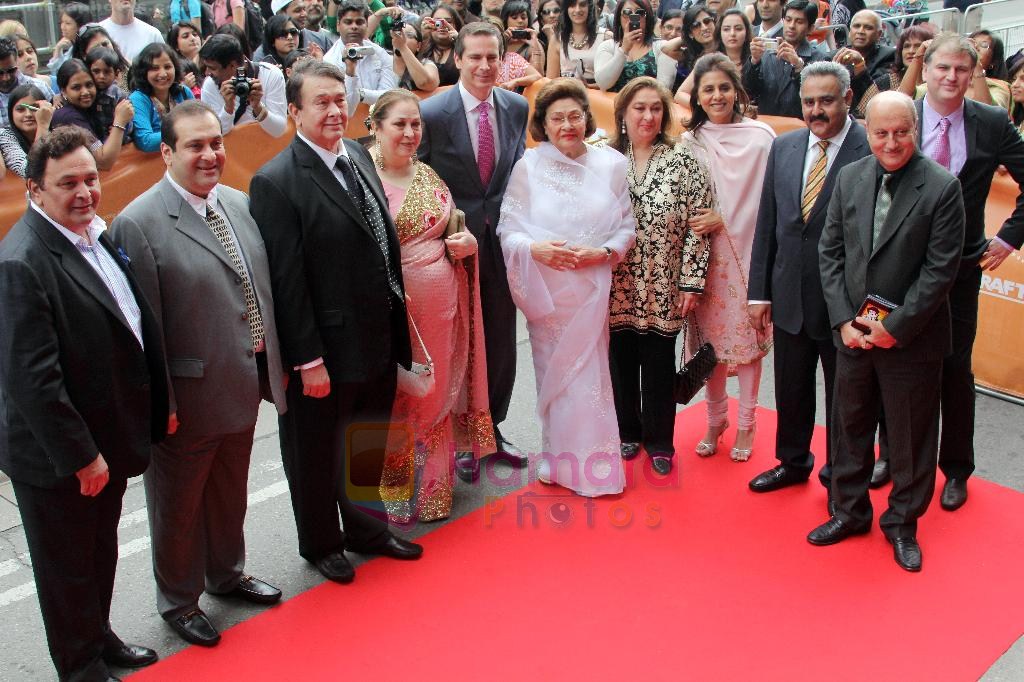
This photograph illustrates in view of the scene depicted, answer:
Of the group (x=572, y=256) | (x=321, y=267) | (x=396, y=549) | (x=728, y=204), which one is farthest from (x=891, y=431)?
(x=321, y=267)

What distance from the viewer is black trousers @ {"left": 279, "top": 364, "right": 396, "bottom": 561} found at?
3.69 m

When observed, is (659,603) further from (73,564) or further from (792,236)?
(73,564)

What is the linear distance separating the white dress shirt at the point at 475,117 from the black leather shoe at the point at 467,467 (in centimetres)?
131

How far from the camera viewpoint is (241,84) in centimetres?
607

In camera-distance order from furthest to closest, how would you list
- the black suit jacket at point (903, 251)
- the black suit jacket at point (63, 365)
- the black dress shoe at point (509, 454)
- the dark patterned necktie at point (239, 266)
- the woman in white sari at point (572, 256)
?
the black dress shoe at point (509, 454), the woman in white sari at point (572, 256), the black suit jacket at point (903, 251), the dark patterned necktie at point (239, 266), the black suit jacket at point (63, 365)

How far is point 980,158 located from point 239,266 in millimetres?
2813

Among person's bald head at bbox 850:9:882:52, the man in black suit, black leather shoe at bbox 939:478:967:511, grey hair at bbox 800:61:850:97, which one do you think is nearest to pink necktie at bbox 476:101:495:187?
the man in black suit

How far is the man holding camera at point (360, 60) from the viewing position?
675cm

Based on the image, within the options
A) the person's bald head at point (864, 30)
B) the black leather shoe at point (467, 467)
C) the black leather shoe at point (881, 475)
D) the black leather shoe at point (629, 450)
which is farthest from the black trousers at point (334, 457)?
the person's bald head at point (864, 30)

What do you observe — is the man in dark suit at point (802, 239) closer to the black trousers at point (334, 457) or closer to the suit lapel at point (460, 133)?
the suit lapel at point (460, 133)

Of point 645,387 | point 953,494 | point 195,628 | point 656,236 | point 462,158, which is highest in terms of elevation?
point 462,158

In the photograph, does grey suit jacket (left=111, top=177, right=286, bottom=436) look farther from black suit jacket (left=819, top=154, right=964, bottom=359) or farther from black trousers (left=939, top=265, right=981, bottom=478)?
black trousers (left=939, top=265, right=981, bottom=478)

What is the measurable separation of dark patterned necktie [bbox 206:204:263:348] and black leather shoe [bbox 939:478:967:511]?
9.19 ft

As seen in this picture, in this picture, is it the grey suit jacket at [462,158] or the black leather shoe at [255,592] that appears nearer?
the black leather shoe at [255,592]
